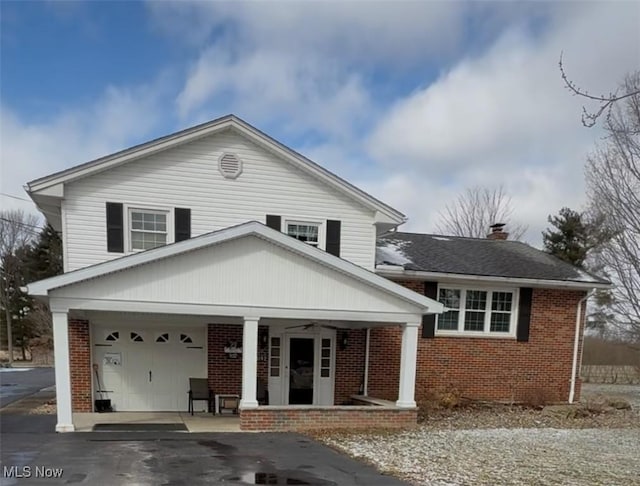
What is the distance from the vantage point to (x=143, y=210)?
458 inches

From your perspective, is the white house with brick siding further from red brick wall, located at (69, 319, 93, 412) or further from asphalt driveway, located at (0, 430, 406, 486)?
asphalt driveway, located at (0, 430, 406, 486)

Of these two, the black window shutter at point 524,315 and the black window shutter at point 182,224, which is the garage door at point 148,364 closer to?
the black window shutter at point 182,224

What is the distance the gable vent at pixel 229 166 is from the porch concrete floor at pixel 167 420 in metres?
5.87

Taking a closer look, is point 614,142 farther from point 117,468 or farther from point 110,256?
point 117,468

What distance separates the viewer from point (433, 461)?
7715 millimetres

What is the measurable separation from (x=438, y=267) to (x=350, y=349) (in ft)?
11.0

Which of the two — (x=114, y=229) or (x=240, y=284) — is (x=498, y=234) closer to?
(x=240, y=284)

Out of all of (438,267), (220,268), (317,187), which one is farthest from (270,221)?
(438,267)

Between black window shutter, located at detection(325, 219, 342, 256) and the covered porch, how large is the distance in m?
1.92

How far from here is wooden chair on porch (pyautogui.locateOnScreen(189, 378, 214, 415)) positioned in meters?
11.8

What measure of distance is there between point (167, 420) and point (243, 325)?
2.73m

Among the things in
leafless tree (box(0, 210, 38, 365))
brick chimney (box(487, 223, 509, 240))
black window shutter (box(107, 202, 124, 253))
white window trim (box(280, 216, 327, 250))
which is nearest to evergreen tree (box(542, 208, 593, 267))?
brick chimney (box(487, 223, 509, 240))

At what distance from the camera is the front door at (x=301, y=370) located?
12.8 metres

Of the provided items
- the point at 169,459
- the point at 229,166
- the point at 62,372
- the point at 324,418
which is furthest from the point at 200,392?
the point at 229,166
